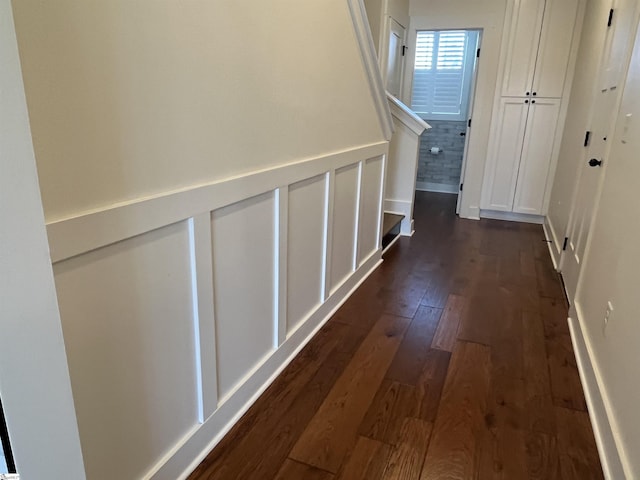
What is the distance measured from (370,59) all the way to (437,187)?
4.25m

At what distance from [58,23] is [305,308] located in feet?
5.25

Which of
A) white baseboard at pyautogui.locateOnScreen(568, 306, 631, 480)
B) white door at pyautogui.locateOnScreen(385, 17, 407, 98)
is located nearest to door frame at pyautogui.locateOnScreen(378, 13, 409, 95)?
white door at pyautogui.locateOnScreen(385, 17, 407, 98)

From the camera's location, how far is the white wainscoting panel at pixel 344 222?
2406 mm

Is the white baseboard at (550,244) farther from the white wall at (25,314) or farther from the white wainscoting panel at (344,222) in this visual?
the white wall at (25,314)

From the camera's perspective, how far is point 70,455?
0.78 metres

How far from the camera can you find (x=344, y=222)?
101 inches

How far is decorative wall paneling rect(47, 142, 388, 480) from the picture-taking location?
993 mm

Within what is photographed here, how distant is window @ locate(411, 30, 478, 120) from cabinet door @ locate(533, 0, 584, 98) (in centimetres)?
168

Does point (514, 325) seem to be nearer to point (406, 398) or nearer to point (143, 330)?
point (406, 398)

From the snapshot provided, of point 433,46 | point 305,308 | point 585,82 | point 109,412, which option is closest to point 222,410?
point 109,412

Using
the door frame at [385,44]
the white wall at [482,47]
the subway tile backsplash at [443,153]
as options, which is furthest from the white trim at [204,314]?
the subway tile backsplash at [443,153]

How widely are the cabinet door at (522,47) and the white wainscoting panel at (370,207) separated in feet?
7.51

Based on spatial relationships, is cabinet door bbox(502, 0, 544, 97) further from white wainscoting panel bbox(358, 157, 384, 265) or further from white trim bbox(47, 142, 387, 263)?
white trim bbox(47, 142, 387, 263)

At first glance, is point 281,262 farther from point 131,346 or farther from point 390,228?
point 390,228
